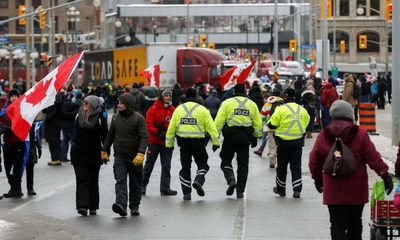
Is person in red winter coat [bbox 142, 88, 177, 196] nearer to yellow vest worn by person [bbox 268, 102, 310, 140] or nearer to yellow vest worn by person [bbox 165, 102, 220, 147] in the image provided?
yellow vest worn by person [bbox 165, 102, 220, 147]

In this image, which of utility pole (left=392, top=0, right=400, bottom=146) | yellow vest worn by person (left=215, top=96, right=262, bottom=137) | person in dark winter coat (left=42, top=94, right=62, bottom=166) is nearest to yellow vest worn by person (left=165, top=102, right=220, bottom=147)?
yellow vest worn by person (left=215, top=96, right=262, bottom=137)

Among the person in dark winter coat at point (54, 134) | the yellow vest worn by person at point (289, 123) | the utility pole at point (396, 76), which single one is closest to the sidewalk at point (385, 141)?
the utility pole at point (396, 76)

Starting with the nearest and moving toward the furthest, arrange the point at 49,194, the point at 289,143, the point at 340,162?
the point at 340,162
the point at 289,143
the point at 49,194

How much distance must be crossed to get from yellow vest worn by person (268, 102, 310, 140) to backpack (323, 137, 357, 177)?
748 centimetres

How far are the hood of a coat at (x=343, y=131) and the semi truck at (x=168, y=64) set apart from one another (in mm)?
45441

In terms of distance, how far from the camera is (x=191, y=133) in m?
18.1

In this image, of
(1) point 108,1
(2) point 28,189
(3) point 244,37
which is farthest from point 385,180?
(1) point 108,1

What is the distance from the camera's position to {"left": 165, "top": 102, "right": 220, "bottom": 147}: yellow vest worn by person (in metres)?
18.0

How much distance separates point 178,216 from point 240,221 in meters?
1.06

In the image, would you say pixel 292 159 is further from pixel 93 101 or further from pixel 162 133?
pixel 93 101

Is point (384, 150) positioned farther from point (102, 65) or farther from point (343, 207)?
point (102, 65)

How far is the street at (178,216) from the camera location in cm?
1433

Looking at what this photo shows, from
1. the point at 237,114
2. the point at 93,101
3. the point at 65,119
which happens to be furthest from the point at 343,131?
the point at 65,119

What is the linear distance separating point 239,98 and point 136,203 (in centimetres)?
300
